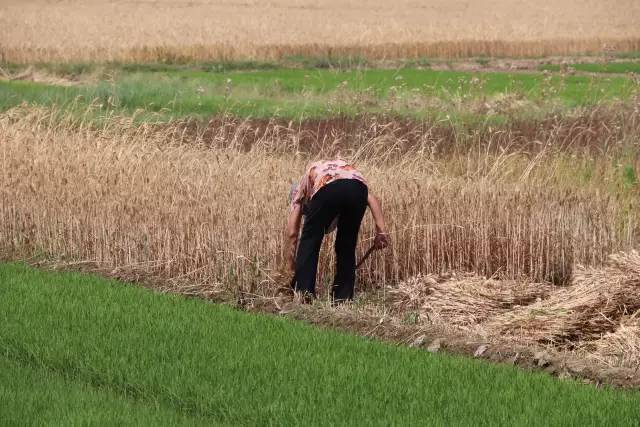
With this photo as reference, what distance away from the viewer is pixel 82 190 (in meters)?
12.5

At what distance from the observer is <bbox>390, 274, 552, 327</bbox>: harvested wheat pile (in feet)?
32.6

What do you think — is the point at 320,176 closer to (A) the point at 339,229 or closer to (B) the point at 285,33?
(A) the point at 339,229

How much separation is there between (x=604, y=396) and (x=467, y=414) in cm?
91

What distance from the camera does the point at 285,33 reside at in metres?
45.5

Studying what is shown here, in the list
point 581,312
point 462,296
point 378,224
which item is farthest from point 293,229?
point 581,312

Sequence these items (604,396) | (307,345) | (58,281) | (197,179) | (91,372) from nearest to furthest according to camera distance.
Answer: (604,396)
(91,372)
(307,345)
(58,281)
(197,179)

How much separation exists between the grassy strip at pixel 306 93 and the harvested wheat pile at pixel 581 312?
384 inches

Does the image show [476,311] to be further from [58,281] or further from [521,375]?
[58,281]

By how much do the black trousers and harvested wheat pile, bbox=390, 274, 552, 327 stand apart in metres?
0.58

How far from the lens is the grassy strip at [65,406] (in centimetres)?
660

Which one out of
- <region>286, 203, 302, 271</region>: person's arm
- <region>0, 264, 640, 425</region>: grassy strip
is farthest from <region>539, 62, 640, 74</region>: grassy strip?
<region>0, 264, 640, 425</region>: grassy strip

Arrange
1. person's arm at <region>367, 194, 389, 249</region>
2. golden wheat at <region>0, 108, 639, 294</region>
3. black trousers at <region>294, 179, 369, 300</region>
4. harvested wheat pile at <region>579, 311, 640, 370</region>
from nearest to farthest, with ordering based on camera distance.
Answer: harvested wheat pile at <region>579, 311, 640, 370</region>, black trousers at <region>294, 179, 369, 300</region>, person's arm at <region>367, 194, 389, 249</region>, golden wheat at <region>0, 108, 639, 294</region>

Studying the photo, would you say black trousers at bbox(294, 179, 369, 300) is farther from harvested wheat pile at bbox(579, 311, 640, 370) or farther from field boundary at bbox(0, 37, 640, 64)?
field boundary at bbox(0, 37, 640, 64)

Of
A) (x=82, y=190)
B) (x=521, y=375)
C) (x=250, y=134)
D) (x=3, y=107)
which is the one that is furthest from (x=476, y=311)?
(x=3, y=107)
